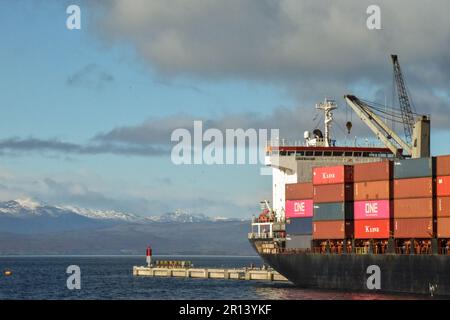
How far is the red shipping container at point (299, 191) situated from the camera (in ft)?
272

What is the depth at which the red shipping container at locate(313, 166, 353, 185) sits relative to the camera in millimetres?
77125

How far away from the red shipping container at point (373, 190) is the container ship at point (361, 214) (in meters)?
0.08

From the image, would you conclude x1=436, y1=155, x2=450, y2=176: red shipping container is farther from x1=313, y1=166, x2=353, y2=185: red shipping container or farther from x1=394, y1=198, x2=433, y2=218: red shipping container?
x1=313, y1=166, x2=353, y2=185: red shipping container

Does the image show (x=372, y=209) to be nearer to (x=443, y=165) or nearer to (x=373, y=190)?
(x=373, y=190)

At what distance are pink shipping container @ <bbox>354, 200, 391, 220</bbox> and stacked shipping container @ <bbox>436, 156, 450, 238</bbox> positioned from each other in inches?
198

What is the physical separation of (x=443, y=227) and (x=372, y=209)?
24.9 ft

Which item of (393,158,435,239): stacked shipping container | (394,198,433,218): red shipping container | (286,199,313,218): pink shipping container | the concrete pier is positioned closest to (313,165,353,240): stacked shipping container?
(286,199,313,218): pink shipping container

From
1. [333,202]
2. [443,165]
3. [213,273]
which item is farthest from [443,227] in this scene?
[213,273]

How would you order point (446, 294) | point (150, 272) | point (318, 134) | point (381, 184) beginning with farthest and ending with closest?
point (150, 272) < point (318, 134) < point (381, 184) < point (446, 294)

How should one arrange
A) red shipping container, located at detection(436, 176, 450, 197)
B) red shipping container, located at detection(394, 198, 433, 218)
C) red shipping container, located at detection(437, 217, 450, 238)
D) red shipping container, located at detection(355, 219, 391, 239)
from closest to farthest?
red shipping container, located at detection(437, 217, 450, 238) → red shipping container, located at detection(436, 176, 450, 197) → red shipping container, located at detection(394, 198, 433, 218) → red shipping container, located at detection(355, 219, 391, 239)
